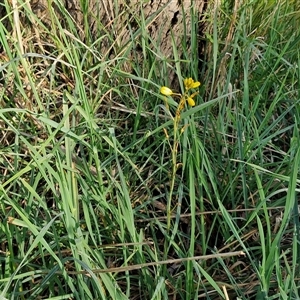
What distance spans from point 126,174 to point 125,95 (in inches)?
9.9

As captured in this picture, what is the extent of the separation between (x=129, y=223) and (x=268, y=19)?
35.7 inches

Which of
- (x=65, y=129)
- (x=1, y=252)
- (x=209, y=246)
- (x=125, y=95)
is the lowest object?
(x=209, y=246)

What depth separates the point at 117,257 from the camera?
1.11m

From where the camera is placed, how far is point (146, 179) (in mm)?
1181

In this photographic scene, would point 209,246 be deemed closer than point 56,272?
No

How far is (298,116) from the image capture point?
122cm

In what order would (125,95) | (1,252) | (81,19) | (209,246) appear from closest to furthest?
(1,252) < (209,246) < (125,95) < (81,19)

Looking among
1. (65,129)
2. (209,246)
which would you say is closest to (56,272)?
(65,129)

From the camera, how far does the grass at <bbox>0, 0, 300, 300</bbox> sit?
0.97 metres

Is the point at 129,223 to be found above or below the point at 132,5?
below

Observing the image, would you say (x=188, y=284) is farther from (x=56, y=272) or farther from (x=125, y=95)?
(x=125, y=95)

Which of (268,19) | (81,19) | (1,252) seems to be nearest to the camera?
(1,252)

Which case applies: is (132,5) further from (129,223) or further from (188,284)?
(188,284)

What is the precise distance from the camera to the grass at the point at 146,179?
0.97 m
